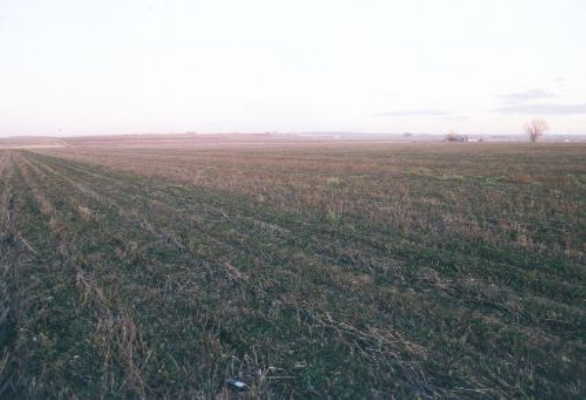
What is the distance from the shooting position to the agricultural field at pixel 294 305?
3514mm

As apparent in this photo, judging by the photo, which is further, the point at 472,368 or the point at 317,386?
Answer: the point at 472,368

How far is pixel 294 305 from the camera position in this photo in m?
5.04

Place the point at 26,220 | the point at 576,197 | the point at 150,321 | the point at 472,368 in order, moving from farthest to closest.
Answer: the point at 576,197 < the point at 26,220 < the point at 150,321 < the point at 472,368

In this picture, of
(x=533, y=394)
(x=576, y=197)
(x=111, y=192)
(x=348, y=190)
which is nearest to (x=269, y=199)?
(x=348, y=190)

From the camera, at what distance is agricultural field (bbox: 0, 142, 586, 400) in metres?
3.51

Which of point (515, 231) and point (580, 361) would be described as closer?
point (580, 361)

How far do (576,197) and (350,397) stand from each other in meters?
14.3

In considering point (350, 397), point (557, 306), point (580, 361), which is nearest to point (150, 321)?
point (350, 397)

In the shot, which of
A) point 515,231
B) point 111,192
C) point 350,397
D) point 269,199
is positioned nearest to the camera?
point 350,397

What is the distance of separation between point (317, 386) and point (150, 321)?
2.56 meters

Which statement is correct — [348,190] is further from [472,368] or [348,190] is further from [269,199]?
[472,368]

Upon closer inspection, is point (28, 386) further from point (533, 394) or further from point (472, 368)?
point (533, 394)

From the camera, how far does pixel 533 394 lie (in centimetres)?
333

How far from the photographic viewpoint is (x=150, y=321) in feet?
15.1
